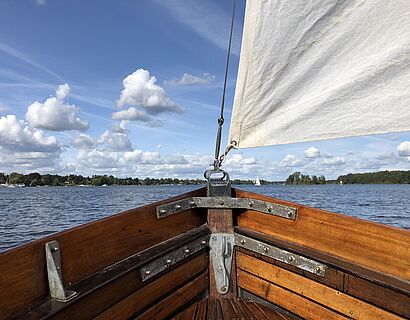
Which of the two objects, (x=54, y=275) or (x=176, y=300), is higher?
(x=54, y=275)

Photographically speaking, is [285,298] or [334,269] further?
[285,298]

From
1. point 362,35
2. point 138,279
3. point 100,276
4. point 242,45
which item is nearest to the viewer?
point 100,276

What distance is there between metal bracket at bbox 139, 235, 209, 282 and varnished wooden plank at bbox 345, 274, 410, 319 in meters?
1.23

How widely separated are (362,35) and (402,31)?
0.27 metres

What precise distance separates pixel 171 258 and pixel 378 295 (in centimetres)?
146

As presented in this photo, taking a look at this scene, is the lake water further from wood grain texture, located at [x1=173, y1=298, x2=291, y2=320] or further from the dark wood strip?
the dark wood strip

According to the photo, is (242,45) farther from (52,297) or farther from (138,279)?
(52,297)

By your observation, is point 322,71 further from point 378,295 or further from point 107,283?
point 107,283

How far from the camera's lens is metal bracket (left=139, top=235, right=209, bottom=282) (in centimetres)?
262

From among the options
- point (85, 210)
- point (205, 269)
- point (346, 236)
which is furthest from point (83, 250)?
point (85, 210)

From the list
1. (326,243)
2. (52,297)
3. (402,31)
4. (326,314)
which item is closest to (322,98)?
(402,31)

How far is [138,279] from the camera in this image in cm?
254

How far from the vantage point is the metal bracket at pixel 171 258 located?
2.62 metres

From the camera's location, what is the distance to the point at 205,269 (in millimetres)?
3252
